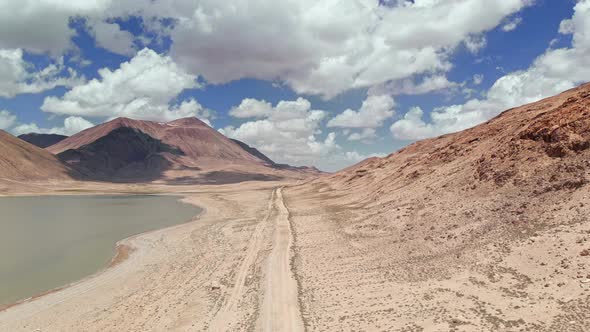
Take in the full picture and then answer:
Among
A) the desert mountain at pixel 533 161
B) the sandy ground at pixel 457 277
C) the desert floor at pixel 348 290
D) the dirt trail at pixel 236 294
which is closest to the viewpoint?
the sandy ground at pixel 457 277

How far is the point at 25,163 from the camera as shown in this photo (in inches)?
6599

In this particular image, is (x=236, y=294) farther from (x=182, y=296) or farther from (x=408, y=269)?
(x=408, y=269)

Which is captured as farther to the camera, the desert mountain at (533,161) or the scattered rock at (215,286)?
the desert mountain at (533,161)

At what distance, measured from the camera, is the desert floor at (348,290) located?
44.7ft

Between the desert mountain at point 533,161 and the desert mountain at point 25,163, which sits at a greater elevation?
the desert mountain at point 25,163

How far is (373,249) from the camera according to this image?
24.2 meters

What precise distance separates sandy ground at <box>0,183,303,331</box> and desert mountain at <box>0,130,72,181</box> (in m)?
144

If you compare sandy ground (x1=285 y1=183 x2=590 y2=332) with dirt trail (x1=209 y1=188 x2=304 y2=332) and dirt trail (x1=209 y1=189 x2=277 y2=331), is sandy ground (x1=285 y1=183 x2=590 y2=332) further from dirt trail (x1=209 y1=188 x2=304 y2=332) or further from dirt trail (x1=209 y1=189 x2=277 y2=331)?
dirt trail (x1=209 y1=189 x2=277 y2=331)

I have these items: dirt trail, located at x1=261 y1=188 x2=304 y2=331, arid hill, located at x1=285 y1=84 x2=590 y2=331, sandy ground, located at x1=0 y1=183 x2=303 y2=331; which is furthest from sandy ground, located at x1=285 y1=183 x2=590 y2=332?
sandy ground, located at x1=0 y1=183 x2=303 y2=331

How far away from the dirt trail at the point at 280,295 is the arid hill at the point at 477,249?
0.61 metres

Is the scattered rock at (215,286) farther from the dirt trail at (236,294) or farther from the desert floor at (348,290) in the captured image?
the dirt trail at (236,294)

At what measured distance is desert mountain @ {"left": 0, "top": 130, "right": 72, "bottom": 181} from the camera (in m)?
154

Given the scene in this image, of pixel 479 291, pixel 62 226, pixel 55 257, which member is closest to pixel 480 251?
pixel 479 291

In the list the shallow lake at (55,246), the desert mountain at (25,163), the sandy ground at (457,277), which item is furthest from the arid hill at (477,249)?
the desert mountain at (25,163)
